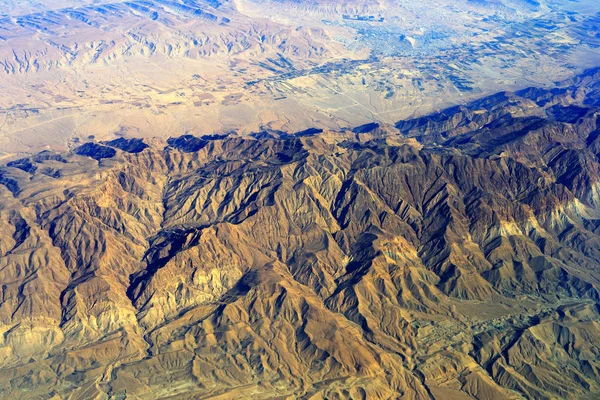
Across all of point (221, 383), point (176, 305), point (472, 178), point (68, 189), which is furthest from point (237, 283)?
point (472, 178)

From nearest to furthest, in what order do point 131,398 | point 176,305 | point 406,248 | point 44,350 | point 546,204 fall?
point 131,398
point 44,350
point 176,305
point 406,248
point 546,204

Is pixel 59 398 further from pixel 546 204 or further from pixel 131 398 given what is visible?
pixel 546 204

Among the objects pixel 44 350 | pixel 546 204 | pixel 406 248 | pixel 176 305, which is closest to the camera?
pixel 44 350

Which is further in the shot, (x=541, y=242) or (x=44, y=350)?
(x=541, y=242)

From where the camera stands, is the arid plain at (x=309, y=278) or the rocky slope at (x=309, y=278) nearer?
the arid plain at (x=309, y=278)

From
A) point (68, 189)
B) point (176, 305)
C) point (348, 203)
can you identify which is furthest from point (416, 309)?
point (68, 189)

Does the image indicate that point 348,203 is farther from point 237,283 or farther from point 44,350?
point 44,350

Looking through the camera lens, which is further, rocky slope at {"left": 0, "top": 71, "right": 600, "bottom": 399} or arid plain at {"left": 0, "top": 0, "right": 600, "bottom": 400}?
rocky slope at {"left": 0, "top": 71, "right": 600, "bottom": 399}
